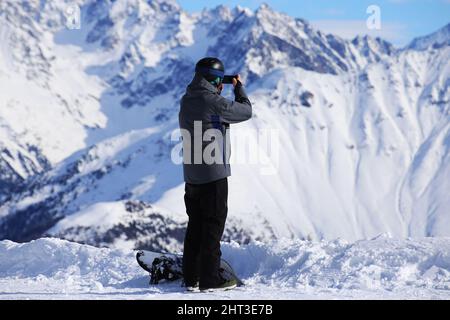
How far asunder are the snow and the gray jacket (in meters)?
1.96

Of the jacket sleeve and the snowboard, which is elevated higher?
the jacket sleeve

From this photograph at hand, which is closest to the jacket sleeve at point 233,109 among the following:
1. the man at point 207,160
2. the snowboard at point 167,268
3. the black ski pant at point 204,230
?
the man at point 207,160

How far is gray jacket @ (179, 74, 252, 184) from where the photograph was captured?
11562 mm

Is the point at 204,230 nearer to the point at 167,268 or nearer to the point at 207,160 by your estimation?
the point at 207,160

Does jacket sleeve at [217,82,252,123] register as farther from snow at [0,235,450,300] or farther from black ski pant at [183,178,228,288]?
snow at [0,235,450,300]

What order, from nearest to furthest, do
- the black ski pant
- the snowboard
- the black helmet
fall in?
the black ski pant
the black helmet
the snowboard

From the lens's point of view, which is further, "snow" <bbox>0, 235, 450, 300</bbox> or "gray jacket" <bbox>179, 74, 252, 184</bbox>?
"snow" <bbox>0, 235, 450, 300</bbox>

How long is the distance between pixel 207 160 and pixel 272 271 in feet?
12.8

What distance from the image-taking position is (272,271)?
14547 millimetres

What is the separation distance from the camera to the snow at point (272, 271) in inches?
464

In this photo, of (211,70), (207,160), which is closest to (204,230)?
(207,160)

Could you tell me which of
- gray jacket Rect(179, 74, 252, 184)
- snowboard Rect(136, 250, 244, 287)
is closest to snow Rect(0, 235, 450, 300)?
snowboard Rect(136, 250, 244, 287)
